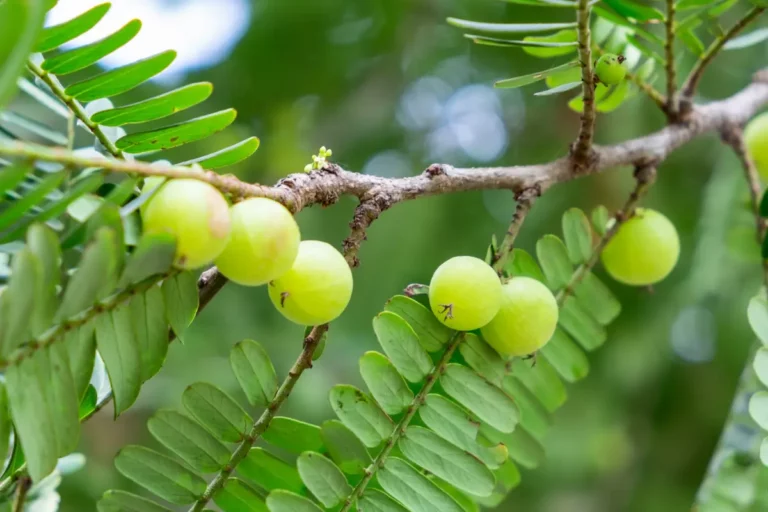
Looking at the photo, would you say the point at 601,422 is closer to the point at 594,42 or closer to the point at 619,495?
the point at 619,495

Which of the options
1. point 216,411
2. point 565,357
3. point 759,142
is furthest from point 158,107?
point 759,142

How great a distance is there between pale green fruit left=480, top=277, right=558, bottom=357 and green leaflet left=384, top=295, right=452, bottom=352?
0.15 ft

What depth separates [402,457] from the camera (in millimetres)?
694

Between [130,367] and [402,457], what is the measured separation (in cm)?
29

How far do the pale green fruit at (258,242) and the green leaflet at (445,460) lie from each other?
0.24 meters

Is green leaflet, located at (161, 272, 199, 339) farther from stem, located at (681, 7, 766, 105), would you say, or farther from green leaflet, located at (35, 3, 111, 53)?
stem, located at (681, 7, 766, 105)

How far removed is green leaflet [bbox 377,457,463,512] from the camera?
0.65 meters

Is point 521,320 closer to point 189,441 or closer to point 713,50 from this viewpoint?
point 189,441

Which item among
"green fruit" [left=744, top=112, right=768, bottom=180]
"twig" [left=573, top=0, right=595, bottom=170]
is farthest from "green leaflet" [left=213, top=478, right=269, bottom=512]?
"green fruit" [left=744, top=112, right=768, bottom=180]

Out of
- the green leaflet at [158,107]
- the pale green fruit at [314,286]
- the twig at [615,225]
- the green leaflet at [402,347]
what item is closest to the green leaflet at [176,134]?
the green leaflet at [158,107]

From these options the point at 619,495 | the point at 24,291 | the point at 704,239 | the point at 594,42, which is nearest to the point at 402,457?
the point at 24,291

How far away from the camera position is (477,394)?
692 mm

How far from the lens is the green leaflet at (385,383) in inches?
26.5

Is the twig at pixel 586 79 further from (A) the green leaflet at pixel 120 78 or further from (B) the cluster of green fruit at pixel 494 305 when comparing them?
(A) the green leaflet at pixel 120 78
